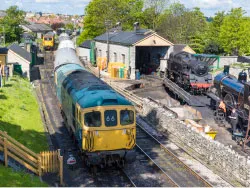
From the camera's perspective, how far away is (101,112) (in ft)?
43.6

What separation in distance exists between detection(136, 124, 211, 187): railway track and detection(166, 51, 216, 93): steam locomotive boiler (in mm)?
11870

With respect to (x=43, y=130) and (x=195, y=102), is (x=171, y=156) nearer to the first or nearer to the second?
(x=43, y=130)

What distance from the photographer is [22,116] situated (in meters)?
21.7

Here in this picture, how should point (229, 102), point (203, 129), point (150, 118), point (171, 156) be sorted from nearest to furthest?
point (171, 156) < point (203, 129) < point (229, 102) < point (150, 118)

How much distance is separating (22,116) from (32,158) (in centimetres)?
917

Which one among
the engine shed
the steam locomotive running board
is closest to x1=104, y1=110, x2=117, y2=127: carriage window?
the steam locomotive running board

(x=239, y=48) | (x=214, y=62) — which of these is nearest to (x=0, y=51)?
(x=214, y=62)

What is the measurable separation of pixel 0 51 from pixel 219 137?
75.9ft

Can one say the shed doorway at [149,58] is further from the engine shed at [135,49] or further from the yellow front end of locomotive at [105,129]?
the yellow front end of locomotive at [105,129]

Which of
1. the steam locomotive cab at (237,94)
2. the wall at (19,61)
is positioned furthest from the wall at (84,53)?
the steam locomotive cab at (237,94)

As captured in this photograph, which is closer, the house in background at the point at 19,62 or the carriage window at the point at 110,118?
the carriage window at the point at 110,118

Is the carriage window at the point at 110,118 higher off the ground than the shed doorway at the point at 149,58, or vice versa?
the shed doorway at the point at 149,58

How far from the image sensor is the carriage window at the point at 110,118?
43.9 ft

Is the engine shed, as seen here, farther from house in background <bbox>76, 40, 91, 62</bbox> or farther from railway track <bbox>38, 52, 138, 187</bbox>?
railway track <bbox>38, 52, 138, 187</bbox>
